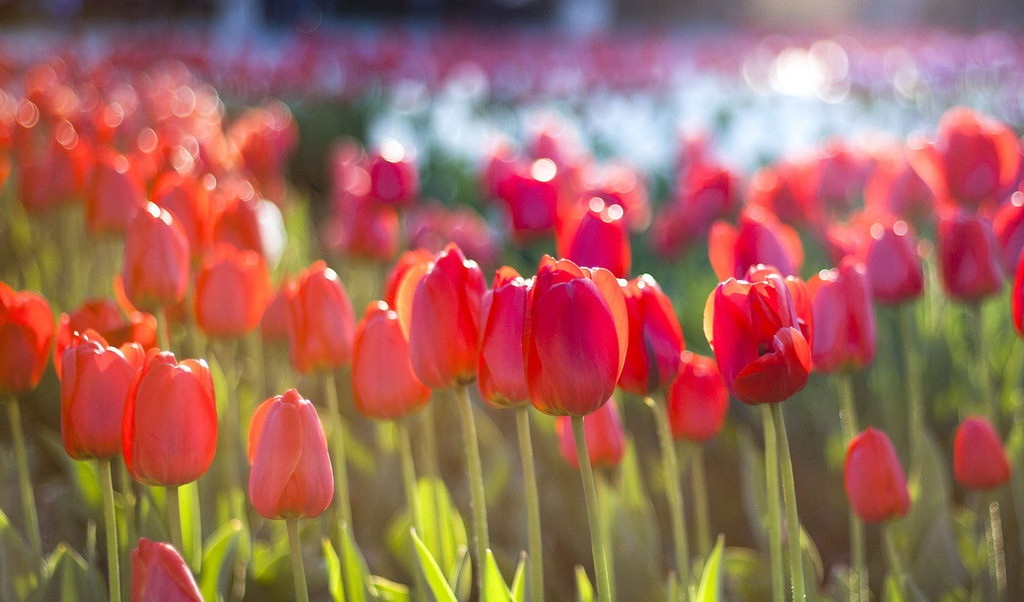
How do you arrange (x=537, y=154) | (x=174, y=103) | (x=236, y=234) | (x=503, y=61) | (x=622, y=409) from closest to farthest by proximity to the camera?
(x=236, y=234)
(x=622, y=409)
(x=537, y=154)
(x=174, y=103)
(x=503, y=61)

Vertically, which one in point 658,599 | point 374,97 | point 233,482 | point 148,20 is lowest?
point 658,599

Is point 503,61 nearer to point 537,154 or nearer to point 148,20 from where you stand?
point 537,154

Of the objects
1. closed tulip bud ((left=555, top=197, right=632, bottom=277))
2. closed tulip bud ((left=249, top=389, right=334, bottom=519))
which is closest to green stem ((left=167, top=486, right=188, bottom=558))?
closed tulip bud ((left=249, top=389, right=334, bottom=519))

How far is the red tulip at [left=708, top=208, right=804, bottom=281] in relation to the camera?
5.22ft

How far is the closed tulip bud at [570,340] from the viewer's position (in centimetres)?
104

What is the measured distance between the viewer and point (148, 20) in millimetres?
20203

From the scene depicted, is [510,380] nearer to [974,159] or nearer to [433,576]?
[433,576]

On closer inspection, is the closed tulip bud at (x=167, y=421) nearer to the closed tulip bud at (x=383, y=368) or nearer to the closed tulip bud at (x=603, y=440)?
the closed tulip bud at (x=383, y=368)

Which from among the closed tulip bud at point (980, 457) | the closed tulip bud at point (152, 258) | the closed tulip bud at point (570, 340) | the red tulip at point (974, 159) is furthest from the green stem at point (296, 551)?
the red tulip at point (974, 159)

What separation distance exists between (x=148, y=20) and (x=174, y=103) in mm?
17500

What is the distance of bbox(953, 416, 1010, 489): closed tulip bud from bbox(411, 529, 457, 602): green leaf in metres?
0.82

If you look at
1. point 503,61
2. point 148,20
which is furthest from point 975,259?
point 148,20

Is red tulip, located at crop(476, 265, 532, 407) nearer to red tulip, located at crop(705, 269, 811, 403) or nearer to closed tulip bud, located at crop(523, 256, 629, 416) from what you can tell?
closed tulip bud, located at crop(523, 256, 629, 416)

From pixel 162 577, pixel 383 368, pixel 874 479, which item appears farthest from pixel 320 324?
pixel 874 479
